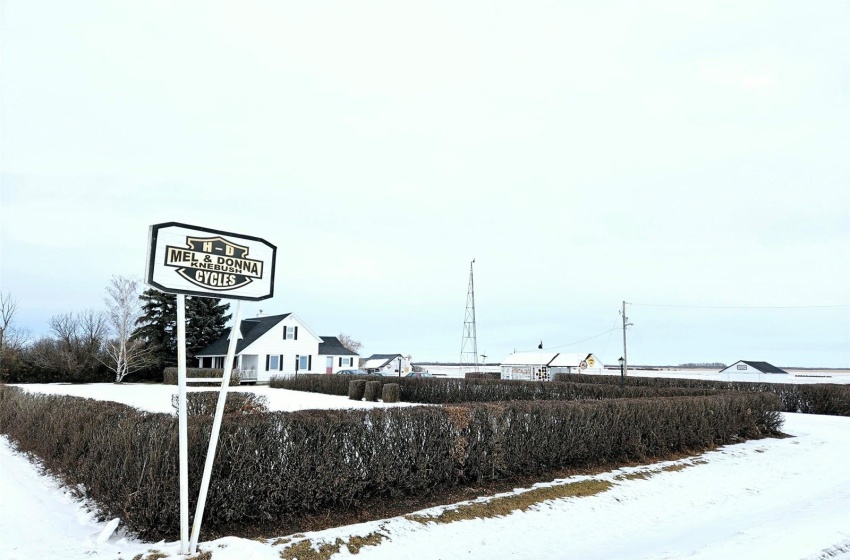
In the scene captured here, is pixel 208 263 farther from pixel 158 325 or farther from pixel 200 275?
pixel 158 325

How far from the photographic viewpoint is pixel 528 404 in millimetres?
8711

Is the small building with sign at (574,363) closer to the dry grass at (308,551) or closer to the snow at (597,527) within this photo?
the snow at (597,527)

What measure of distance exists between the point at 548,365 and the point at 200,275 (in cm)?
3795

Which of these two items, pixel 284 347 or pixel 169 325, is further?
pixel 169 325

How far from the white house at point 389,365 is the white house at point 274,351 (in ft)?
16.5

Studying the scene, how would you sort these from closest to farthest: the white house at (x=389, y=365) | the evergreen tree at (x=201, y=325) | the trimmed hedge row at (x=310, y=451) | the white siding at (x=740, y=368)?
the trimmed hedge row at (x=310, y=451)
the white house at (x=389, y=365)
the white siding at (x=740, y=368)
the evergreen tree at (x=201, y=325)

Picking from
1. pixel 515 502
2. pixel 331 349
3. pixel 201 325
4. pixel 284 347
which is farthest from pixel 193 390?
pixel 201 325

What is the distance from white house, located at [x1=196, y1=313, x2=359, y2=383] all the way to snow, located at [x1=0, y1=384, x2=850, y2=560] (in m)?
30.6

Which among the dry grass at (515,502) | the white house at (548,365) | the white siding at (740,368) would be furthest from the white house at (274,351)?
the dry grass at (515,502)

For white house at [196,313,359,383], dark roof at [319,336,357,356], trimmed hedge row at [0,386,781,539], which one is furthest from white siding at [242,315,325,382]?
trimmed hedge row at [0,386,781,539]

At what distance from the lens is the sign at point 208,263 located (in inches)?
196

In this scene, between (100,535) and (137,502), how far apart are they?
406 millimetres

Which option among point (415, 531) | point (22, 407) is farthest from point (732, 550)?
point (22, 407)

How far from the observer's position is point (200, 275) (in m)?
5.21
